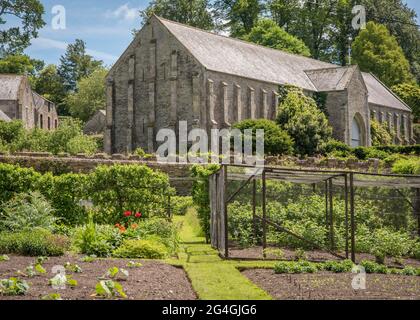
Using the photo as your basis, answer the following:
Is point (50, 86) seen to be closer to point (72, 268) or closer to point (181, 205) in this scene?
point (181, 205)

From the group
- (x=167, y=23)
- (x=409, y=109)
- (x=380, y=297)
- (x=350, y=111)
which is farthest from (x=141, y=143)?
(x=380, y=297)

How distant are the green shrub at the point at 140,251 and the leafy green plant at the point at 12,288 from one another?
569 centimetres

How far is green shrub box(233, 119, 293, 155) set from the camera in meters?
41.7

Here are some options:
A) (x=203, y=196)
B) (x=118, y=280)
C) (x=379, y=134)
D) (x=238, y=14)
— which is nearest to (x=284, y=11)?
(x=238, y=14)

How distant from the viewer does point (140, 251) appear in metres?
15.3

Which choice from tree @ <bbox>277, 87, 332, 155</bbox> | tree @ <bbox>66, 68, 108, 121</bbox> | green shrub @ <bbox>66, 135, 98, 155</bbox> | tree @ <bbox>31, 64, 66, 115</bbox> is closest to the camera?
green shrub @ <bbox>66, 135, 98, 155</bbox>

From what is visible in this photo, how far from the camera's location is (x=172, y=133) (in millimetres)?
47625

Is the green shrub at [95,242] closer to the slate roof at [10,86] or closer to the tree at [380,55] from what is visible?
the slate roof at [10,86]

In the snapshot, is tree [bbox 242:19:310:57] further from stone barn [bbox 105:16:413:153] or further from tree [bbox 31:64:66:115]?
tree [bbox 31:64:66:115]

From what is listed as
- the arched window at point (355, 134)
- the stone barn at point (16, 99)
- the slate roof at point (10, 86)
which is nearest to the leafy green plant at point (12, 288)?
the arched window at point (355, 134)

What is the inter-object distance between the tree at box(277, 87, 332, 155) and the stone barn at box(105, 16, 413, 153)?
3331 millimetres

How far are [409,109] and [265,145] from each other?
35289mm

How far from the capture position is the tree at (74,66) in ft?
339

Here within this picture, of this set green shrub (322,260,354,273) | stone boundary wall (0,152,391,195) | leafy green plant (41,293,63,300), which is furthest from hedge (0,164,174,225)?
leafy green plant (41,293,63,300)
